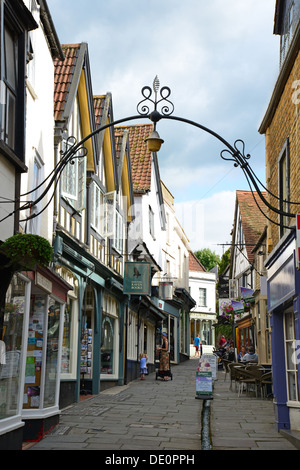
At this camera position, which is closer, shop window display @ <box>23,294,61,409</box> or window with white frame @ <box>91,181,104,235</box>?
shop window display @ <box>23,294,61,409</box>

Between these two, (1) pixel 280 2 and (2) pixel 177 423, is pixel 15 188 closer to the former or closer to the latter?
(2) pixel 177 423

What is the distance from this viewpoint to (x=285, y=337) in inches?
413

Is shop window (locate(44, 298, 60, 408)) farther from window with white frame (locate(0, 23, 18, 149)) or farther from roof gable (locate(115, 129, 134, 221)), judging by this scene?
roof gable (locate(115, 129, 134, 221))

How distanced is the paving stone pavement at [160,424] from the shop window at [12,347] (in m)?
1.04

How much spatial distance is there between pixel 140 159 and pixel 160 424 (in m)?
19.3

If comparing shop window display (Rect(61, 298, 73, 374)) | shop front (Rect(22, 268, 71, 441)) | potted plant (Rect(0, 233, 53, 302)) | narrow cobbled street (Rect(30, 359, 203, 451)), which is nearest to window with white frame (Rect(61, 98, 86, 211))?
shop window display (Rect(61, 298, 73, 374))

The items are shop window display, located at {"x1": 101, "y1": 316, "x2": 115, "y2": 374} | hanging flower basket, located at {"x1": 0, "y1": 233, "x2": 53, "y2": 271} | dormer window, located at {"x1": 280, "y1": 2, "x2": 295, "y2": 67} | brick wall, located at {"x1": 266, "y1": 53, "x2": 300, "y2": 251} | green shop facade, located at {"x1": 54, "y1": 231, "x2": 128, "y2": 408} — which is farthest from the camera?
shop window display, located at {"x1": 101, "y1": 316, "x2": 115, "y2": 374}

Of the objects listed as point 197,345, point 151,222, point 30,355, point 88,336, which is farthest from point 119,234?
point 197,345

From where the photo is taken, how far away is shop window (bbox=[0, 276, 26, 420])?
7.49 meters

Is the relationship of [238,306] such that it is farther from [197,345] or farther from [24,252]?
[24,252]

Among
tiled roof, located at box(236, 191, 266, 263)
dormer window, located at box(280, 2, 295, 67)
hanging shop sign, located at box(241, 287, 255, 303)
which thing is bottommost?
hanging shop sign, located at box(241, 287, 255, 303)

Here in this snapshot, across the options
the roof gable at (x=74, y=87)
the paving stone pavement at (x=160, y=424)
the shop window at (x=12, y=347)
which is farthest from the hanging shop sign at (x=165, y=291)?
the shop window at (x=12, y=347)

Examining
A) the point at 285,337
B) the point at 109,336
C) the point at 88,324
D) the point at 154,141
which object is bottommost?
the point at 285,337

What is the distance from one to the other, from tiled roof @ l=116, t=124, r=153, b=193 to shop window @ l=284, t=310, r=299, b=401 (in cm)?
1615
